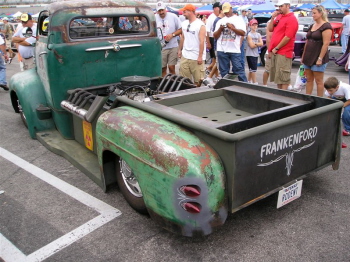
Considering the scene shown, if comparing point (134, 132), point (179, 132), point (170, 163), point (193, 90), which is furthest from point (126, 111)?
point (193, 90)

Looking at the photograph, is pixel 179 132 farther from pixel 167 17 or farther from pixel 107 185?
pixel 167 17

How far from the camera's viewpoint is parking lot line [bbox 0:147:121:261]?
2.71m

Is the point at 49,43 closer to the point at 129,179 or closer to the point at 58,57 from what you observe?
the point at 58,57

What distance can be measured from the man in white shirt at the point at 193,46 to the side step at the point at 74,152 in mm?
2638

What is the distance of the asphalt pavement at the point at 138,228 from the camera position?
2.68m

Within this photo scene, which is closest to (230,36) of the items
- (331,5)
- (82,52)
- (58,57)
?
(82,52)

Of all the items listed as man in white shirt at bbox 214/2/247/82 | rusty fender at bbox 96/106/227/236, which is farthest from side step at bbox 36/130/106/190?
man in white shirt at bbox 214/2/247/82

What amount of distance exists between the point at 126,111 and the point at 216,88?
4.93 feet

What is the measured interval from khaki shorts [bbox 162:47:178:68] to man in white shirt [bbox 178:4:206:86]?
2.06ft

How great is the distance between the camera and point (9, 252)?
9.02 ft

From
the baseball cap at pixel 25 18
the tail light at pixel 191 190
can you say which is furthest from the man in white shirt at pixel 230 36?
the tail light at pixel 191 190

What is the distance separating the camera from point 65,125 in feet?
15.0

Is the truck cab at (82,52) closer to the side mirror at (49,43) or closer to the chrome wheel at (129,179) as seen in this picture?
the side mirror at (49,43)

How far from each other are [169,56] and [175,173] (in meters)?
5.07
